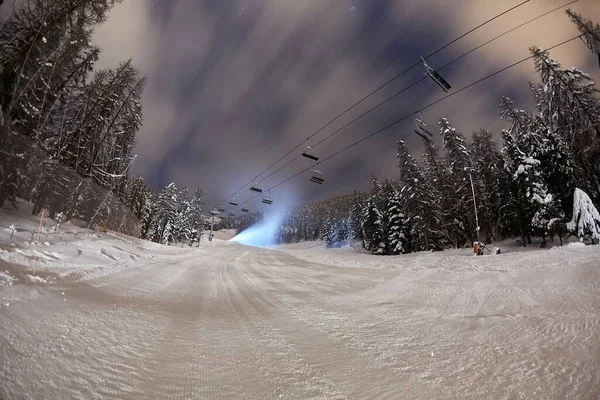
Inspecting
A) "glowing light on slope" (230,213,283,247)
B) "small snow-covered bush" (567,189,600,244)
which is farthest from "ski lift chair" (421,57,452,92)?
"glowing light on slope" (230,213,283,247)

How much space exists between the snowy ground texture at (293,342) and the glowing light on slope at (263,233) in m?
141

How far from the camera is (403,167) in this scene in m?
40.0

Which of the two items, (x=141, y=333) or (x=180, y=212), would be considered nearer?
(x=141, y=333)

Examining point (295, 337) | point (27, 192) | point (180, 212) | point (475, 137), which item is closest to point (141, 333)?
point (295, 337)

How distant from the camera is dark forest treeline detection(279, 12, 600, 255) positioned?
21.5 meters

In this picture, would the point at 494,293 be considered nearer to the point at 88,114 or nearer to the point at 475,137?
the point at 88,114

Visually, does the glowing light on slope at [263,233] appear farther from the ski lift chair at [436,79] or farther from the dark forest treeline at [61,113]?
the ski lift chair at [436,79]

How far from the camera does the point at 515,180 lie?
98.7 feet

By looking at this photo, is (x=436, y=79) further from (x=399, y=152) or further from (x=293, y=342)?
(x=399, y=152)

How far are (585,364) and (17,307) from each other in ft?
21.3

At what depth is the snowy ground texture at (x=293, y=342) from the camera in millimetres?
2537

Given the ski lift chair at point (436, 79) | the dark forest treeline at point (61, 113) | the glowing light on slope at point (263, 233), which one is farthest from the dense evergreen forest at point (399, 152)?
the glowing light on slope at point (263, 233)

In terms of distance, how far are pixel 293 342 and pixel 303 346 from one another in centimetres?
21

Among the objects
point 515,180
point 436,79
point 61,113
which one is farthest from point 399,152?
point 61,113
